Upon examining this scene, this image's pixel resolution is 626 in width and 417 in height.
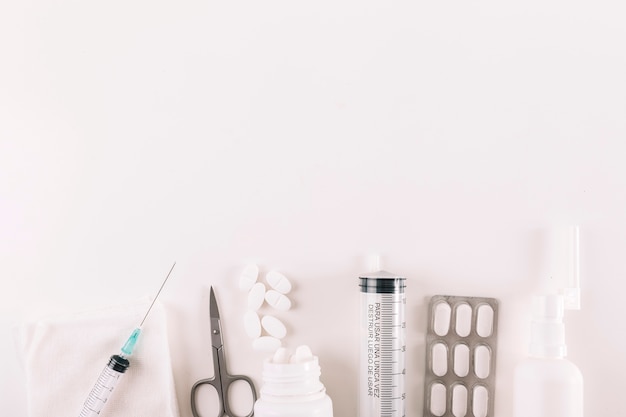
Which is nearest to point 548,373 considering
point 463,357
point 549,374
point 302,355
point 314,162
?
point 549,374

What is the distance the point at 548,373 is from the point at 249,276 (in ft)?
1.28

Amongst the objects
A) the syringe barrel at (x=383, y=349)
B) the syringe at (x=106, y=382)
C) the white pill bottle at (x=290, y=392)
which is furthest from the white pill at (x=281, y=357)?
the syringe at (x=106, y=382)

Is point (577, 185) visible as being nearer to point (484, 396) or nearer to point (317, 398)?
point (484, 396)

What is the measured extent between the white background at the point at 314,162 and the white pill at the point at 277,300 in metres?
0.02

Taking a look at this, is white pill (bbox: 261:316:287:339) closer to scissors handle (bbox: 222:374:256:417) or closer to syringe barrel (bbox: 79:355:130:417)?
scissors handle (bbox: 222:374:256:417)

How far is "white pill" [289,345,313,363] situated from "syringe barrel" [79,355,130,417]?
9.0 inches

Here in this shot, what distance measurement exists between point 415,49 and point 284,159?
0.75 feet

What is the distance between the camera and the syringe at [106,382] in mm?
779

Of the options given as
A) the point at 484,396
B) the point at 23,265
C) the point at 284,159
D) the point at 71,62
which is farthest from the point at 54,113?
the point at 484,396

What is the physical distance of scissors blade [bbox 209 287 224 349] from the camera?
0.81 metres

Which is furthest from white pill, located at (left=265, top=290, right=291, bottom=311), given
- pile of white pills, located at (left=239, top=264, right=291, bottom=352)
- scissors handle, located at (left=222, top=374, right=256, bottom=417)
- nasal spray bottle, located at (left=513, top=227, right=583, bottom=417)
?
nasal spray bottle, located at (left=513, top=227, right=583, bottom=417)

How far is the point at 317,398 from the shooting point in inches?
28.3

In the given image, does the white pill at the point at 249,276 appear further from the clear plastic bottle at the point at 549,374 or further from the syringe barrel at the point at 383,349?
the clear plastic bottle at the point at 549,374

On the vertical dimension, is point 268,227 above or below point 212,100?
below
